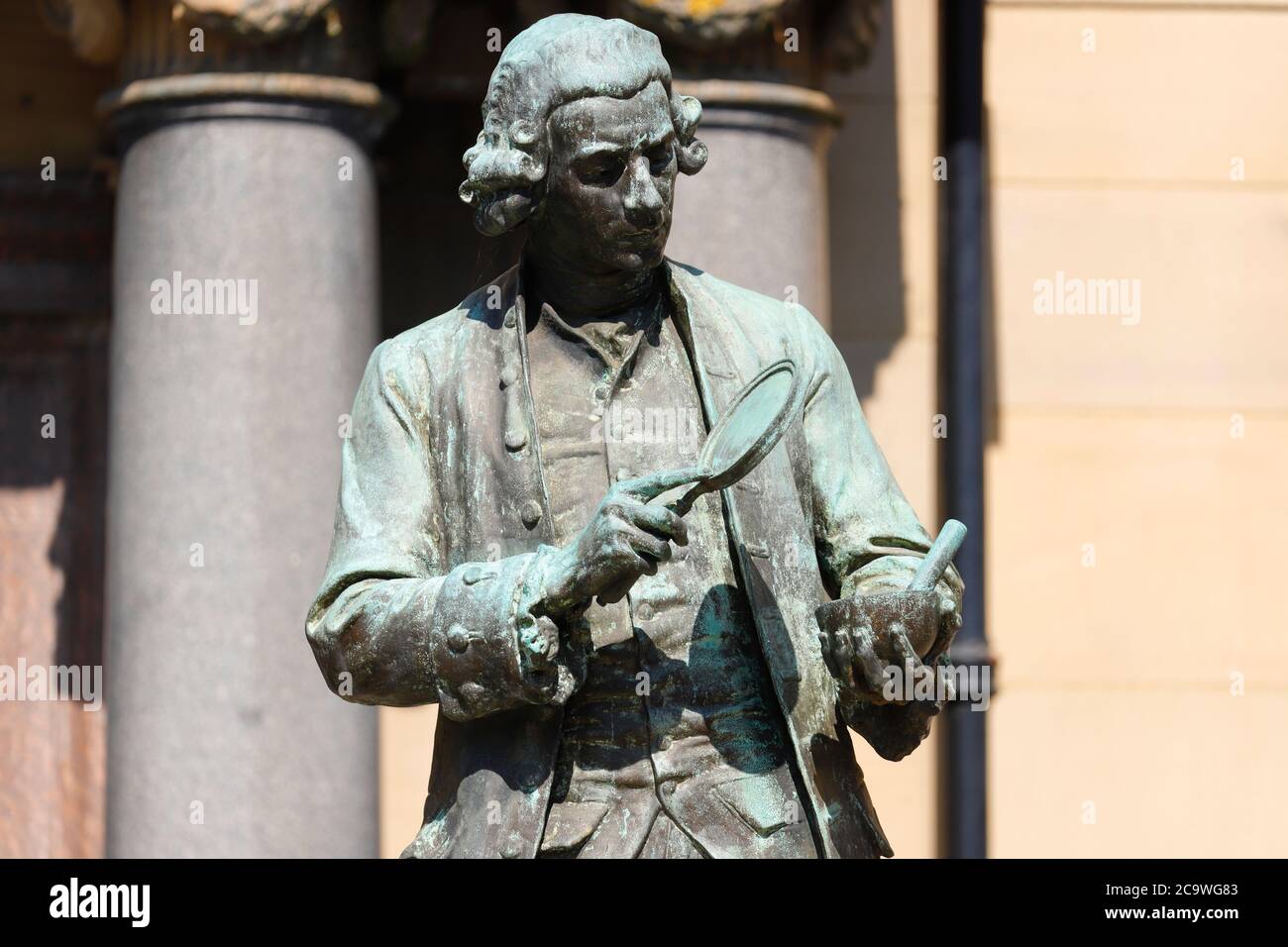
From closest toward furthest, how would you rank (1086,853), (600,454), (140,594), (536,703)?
1. (536,703)
2. (600,454)
3. (140,594)
4. (1086,853)

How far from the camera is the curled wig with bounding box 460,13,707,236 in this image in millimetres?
4672

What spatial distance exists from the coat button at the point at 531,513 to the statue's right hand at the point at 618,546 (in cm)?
30

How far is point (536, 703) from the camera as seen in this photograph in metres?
4.54

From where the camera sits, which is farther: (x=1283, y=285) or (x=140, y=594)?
(x=1283, y=285)

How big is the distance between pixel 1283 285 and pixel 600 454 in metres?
5.13

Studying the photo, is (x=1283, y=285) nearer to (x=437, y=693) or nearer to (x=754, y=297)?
(x=754, y=297)

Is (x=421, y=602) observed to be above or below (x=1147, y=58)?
below

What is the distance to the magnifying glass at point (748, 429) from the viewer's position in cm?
445

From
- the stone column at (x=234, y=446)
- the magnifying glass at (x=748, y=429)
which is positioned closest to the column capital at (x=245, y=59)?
the stone column at (x=234, y=446)

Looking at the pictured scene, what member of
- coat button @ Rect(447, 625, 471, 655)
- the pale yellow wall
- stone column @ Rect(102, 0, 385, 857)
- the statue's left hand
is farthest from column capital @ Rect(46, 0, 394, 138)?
the statue's left hand

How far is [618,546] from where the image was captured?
4.35 metres

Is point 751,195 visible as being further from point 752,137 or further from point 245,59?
point 245,59

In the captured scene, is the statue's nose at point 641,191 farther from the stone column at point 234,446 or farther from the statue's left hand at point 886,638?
the stone column at point 234,446

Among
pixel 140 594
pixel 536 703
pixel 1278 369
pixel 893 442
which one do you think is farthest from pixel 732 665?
pixel 1278 369
